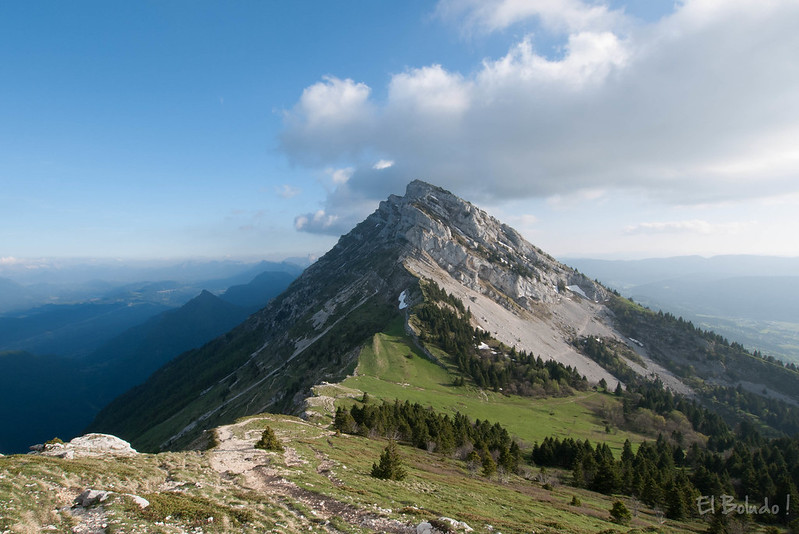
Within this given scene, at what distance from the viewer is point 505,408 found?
10425 centimetres

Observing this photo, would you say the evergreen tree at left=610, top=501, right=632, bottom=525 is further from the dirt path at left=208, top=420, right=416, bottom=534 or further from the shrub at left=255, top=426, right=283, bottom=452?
the shrub at left=255, top=426, right=283, bottom=452

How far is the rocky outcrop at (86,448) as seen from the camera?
29744 mm

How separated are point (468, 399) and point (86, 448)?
9154cm

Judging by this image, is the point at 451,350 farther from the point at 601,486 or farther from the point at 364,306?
the point at 601,486

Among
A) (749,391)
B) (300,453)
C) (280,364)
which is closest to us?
(300,453)

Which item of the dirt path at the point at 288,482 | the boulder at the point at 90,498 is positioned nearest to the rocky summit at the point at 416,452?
the boulder at the point at 90,498

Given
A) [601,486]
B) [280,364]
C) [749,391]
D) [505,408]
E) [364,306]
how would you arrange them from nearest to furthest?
[601,486] < [505,408] < [280,364] < [364,306] < [749,391]

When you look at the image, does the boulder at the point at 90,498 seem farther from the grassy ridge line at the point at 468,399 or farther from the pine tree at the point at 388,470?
the grassy ridge line at the point at 468,399

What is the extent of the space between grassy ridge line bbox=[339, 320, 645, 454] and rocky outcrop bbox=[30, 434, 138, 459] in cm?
4736

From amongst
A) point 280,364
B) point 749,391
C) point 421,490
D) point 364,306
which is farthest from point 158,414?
point 749,391

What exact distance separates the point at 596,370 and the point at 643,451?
395 feet

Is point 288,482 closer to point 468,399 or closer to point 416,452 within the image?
point 416,452

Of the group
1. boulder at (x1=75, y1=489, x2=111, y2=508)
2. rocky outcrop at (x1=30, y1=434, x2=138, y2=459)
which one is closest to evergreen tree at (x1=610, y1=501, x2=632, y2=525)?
boulder at (x1=75, y1=489, x2=111, y2=508)

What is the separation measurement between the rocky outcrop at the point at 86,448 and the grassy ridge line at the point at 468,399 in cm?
4736
